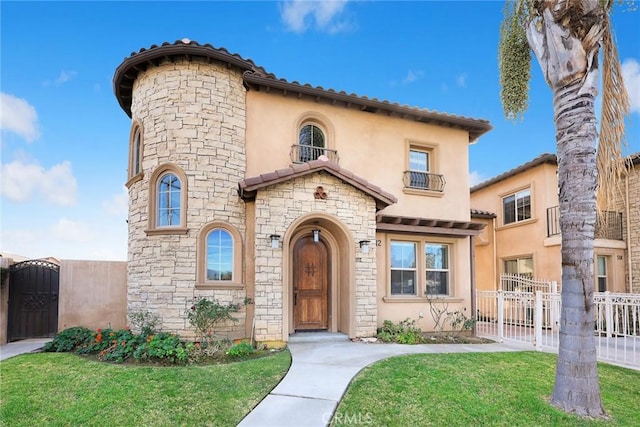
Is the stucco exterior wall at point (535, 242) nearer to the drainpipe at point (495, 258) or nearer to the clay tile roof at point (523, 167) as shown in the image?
the drainpipe at point (495, 258)

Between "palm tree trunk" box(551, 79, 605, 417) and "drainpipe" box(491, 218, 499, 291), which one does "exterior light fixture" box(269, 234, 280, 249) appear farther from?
"drainpipe" box(491, 218, 499, 291)

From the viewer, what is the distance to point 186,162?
419 inches

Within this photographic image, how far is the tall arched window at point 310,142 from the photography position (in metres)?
12.0

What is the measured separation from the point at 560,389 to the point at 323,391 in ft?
12.6

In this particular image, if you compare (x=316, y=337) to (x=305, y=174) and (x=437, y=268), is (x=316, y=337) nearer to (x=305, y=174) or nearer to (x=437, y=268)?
(x=305, y=174)

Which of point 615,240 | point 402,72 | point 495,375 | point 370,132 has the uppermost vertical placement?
point 402,72

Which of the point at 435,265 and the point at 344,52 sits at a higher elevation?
A: the point at 344,52

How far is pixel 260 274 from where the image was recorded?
9.78 meters

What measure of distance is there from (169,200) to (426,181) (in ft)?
28.4

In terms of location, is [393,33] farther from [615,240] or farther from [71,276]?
[71,276]

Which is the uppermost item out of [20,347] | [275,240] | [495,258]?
[275,240]

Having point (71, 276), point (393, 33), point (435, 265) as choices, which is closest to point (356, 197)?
point (435, 265)

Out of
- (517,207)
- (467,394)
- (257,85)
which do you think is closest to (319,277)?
(467,394)

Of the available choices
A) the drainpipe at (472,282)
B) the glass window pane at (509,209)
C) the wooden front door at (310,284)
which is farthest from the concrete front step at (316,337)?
the glass window pane at (509,209)
